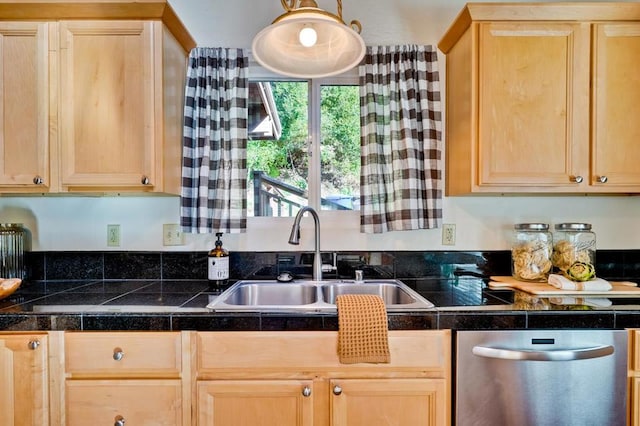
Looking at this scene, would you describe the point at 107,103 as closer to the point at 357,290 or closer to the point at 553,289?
the point at 357,290

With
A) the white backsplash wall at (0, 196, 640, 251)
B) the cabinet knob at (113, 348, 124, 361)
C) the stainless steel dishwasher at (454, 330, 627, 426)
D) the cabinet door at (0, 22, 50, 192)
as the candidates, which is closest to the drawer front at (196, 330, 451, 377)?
the stainless steel dishwasher at (454, 330, 627, 426)

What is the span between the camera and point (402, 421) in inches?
44.1

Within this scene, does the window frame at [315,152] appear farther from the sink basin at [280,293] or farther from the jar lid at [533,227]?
the jar lid at [533,227]

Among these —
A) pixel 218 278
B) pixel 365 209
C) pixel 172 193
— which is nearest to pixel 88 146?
pixel 172 193

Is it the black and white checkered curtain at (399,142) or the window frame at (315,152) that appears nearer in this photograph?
the black and white checkered curtain at (399,142)

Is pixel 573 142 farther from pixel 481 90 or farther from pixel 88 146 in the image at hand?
pixel 88 146

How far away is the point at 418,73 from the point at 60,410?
81.2 inches

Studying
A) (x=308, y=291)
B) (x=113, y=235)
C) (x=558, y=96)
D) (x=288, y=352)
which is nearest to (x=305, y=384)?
(x=288, y=352)

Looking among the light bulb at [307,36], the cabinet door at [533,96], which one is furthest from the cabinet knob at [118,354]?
the cabinet door at [533,96]

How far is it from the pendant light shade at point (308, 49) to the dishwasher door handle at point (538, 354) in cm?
108

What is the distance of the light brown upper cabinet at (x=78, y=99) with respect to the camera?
1.42 m

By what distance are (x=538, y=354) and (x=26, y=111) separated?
87.8 inches

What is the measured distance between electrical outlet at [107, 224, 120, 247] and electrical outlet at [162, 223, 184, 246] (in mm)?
243

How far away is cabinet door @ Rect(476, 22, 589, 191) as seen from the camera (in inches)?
57.7
